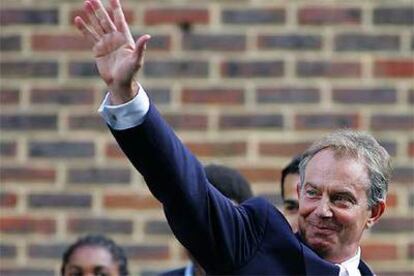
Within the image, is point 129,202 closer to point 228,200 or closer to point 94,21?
point 228,200

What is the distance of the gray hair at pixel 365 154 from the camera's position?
173 inches

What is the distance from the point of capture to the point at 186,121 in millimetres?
6734

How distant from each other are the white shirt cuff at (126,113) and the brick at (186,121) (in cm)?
270

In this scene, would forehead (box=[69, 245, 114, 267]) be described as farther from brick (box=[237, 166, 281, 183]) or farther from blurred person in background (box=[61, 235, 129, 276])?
brick (box=[237, 166, 281, 183])

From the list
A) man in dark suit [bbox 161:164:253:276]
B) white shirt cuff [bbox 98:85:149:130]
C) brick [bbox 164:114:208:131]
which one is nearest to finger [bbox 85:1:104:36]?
white shirt cuff [bbox 98:85:149:130]

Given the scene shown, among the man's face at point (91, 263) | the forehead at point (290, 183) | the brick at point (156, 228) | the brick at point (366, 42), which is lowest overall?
the man's face at point (91, 263)

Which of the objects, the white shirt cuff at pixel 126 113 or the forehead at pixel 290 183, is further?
the forehead at pixel 290 183

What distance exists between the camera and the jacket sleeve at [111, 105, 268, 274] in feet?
13.2

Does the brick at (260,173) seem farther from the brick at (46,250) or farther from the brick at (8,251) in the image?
the brick at (8,251)

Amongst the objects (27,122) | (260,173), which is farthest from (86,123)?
(260,173)

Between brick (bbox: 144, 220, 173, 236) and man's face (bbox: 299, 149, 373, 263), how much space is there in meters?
2.41

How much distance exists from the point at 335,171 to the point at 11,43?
9.47 ft

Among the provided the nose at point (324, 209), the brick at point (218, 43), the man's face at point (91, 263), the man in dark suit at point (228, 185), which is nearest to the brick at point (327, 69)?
the brick at point (218, 43)

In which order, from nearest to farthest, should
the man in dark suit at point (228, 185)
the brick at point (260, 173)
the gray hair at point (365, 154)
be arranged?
the gray hair at point (365, 154)
the man in dark suit at point (228, 185)
the brick at point (260, 173)
